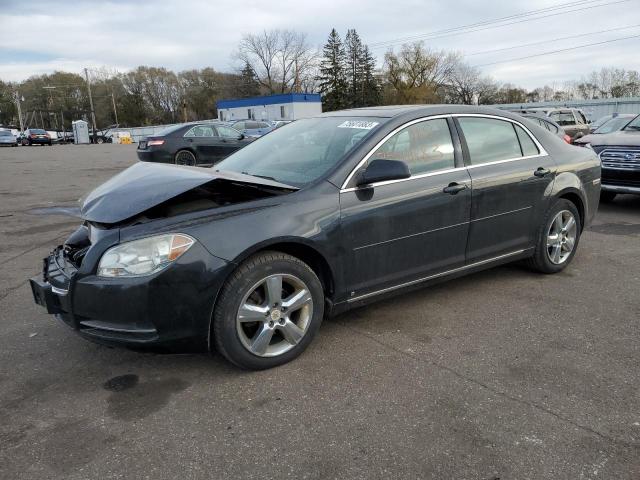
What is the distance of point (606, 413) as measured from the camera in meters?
2.74

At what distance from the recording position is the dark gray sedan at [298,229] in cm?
293

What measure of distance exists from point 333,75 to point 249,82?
689 inches

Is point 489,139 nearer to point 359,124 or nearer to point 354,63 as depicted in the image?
point 359,124

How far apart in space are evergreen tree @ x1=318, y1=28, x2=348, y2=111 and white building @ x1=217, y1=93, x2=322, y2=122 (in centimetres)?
1801

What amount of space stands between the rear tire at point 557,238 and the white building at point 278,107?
179 ft

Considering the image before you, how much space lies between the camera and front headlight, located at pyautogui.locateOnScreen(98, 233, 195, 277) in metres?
2.89

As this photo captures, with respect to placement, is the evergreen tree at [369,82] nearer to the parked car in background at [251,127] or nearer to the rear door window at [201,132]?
the parked car in background at [251,127]

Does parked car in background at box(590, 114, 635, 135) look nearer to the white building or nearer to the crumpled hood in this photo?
the crumpled hood

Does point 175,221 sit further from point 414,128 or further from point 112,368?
point 414,128

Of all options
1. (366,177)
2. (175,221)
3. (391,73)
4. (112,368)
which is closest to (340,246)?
(366,177)

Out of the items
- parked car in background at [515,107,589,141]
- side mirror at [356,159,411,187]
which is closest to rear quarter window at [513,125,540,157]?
side mirror at [356,159,411,187]

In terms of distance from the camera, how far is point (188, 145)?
14945 mm

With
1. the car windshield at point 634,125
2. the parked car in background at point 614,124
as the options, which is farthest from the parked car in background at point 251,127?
the car windshield at point 634,125

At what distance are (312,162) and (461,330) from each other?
5.36 ft
